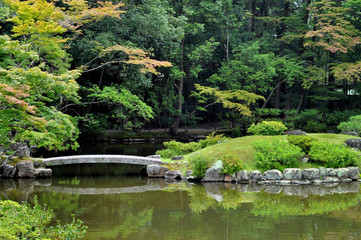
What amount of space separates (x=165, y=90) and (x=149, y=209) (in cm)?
1714

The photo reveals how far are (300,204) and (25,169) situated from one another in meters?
9.24

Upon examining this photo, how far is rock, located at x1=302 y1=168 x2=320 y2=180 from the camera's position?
1270 centimetres

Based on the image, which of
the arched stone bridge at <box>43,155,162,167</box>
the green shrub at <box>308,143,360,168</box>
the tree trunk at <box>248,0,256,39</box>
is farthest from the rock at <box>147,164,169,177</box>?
the tree trunk at <box>248,0,256,39</box>

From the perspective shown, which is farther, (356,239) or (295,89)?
(295,89)

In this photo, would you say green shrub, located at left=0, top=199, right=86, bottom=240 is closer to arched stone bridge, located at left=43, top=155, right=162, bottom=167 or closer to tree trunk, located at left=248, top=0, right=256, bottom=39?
arched stone bridge, located at left=43, top=155, right=162, bottom=167

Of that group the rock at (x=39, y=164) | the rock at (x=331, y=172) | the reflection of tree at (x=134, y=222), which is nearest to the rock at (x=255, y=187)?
the rock at (x=331, y=172)

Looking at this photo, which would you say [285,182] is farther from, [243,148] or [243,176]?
[243,148]

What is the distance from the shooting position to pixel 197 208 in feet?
31.0

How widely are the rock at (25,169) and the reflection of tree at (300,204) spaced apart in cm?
795

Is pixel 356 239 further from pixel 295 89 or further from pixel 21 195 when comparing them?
pixel 295 89

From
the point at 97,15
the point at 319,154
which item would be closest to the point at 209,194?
the point at 319,154

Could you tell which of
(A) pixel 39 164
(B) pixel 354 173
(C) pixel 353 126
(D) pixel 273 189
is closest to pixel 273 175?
(D) pixel 273 189

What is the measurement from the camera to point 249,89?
2470cm

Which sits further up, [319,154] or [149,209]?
[319,154]
